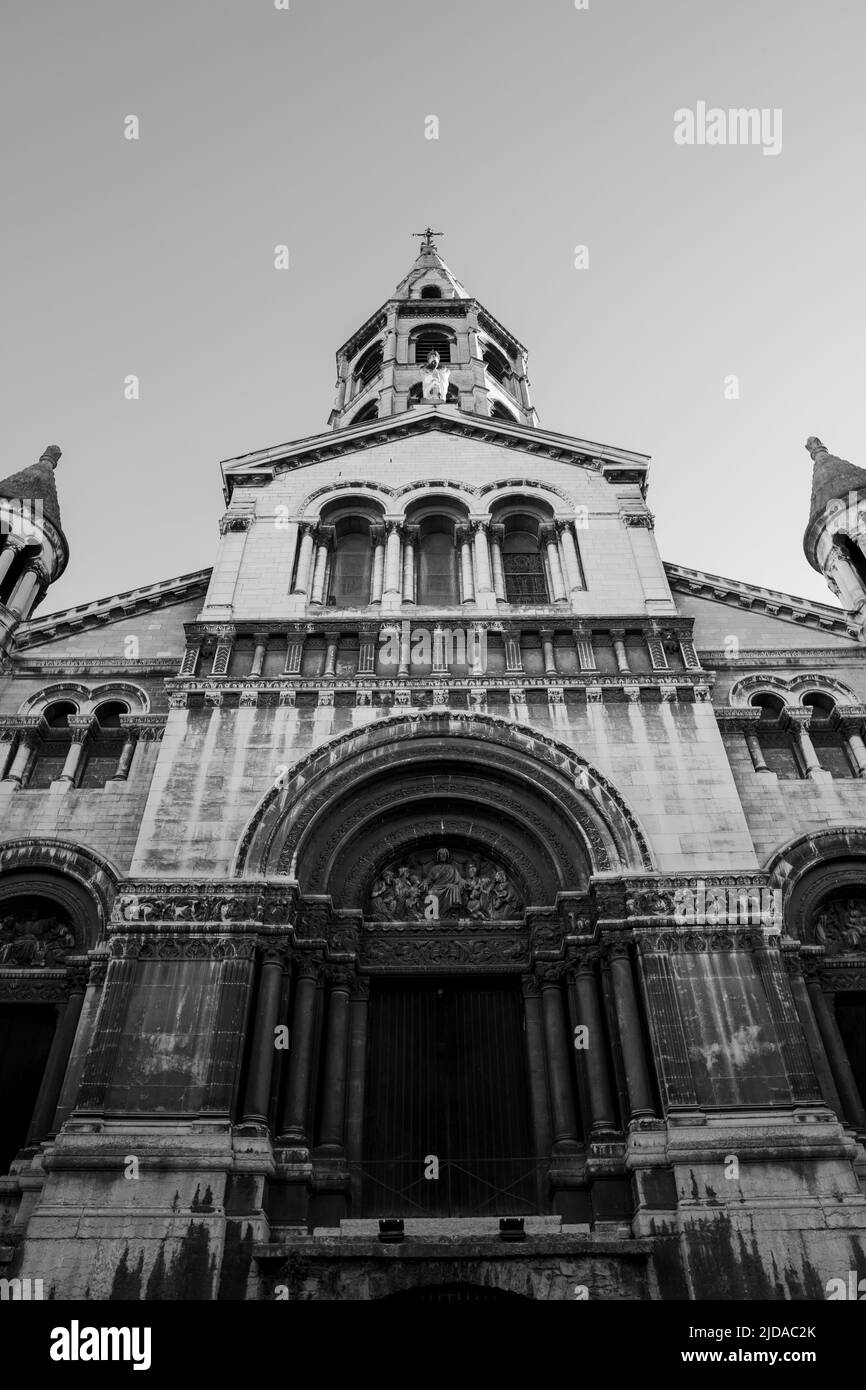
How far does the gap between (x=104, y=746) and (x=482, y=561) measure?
849 centimetres

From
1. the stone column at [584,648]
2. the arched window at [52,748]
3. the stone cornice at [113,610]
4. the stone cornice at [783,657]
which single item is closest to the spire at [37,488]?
the stone cornice at [113,610]

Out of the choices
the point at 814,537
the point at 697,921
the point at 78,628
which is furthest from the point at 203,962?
the point at 814,537

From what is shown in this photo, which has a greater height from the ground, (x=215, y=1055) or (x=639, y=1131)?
(x=215, y=1055)

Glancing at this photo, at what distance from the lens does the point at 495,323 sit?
37969 millimetres

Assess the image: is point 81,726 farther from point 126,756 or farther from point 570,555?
point 570,555

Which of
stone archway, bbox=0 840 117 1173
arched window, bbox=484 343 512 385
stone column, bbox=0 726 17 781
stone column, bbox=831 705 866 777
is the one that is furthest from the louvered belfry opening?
arched window, bbox=484 343 512 385

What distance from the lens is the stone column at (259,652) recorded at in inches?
758

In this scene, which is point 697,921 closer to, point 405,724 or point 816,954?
point 816,954

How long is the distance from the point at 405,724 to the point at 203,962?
215 inches

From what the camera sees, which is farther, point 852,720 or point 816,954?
point 852,720

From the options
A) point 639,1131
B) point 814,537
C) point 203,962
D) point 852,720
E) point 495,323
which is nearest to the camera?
point 639,1131

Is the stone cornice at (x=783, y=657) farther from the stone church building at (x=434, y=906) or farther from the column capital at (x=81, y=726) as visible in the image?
the column capital at (x=81, y=726)

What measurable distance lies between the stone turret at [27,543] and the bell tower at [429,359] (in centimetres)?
1233

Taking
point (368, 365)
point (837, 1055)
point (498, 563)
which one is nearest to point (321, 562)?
point (498, 563)
